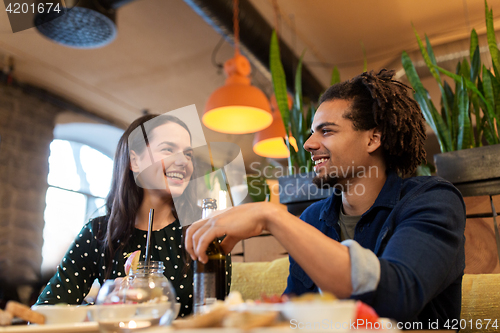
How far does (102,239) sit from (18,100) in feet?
9.98

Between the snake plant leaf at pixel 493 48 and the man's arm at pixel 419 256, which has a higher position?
the snake plant leaf at pixel 493 48

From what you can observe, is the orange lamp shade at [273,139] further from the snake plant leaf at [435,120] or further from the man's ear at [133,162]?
the man's ear at [133,162]

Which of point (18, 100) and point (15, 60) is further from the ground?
point (15, 60)

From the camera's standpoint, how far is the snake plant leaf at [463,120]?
154 cm

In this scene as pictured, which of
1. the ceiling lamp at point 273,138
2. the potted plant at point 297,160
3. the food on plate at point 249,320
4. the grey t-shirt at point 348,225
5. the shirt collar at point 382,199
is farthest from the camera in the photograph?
the ceiling lamp at point 273,138

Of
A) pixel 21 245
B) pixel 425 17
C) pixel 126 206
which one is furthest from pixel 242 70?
pixel 21 245

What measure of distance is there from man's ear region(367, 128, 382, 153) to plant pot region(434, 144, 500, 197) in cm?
56

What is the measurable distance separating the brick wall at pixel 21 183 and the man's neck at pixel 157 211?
2.56 metres

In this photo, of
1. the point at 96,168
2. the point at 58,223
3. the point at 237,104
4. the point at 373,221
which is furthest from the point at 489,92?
the point at 96,168

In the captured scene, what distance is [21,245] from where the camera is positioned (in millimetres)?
3400

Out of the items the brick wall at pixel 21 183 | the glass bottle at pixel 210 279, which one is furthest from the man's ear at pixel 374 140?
the brick wall at pixel 21 183

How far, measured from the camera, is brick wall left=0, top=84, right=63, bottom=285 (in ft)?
10.9

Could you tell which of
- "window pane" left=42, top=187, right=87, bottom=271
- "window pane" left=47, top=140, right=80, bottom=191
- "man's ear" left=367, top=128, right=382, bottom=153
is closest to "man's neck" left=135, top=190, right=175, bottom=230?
"man's ear" left=367, top=128, right=382, bottom=153

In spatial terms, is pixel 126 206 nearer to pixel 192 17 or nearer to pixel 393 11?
pixel 192 17
